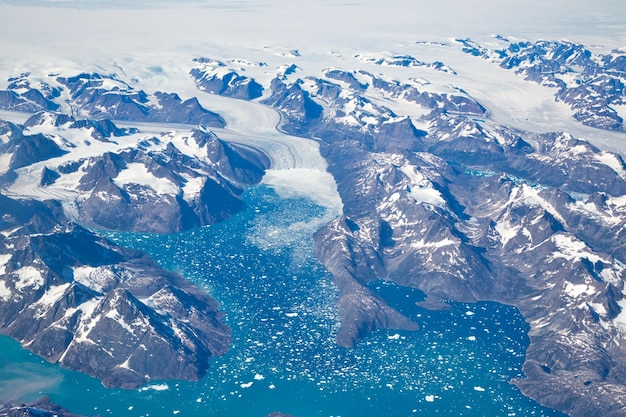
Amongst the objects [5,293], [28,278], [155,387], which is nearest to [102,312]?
[155,387]

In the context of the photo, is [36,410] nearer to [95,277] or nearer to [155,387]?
[155,387]

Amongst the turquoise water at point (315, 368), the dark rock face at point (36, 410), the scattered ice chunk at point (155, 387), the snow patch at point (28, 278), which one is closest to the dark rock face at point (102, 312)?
the snow patch at point (28, 278)

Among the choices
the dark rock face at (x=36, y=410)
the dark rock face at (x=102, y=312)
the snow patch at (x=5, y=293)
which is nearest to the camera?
the dark rock face at (x=36, y=410)

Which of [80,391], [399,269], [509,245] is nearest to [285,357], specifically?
[80,391]

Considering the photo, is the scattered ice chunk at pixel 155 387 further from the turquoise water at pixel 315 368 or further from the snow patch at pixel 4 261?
the snow patch at pixel 4 261

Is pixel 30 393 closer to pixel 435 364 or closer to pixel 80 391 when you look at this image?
pixel 80 391

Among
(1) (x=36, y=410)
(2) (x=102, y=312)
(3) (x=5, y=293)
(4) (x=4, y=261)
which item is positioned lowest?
(3) (x=5, y=293)

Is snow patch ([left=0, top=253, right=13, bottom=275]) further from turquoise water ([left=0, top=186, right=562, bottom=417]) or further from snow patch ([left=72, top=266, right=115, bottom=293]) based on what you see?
turquoise water ([left=0, top=186, right=562, bottom=417])
